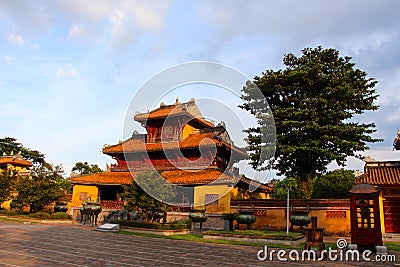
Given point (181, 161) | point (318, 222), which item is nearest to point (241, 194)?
point (181, 161)

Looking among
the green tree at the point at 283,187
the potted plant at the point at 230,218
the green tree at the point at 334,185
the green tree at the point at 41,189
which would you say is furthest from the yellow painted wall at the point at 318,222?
the green tree at the point at 283,187

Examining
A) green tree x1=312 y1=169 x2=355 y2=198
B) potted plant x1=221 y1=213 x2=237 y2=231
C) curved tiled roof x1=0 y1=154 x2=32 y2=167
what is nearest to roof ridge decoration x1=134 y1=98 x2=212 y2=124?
potted plant x1=221 y1=213 x2=237 y2=231

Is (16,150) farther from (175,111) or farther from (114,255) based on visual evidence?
(114,255)

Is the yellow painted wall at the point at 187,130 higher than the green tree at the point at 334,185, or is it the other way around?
the yellow painted wall at the point at 187,130

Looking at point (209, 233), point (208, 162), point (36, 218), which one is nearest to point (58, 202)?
point (36, 218)

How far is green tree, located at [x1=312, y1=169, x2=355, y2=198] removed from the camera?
32281 millimetres

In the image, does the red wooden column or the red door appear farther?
the red door

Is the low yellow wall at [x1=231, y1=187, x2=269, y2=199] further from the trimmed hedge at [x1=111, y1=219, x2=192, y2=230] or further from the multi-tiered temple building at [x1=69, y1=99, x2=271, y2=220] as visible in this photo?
the trimmed hedge at [x1=111, y1=219, x2=192, y2=230]

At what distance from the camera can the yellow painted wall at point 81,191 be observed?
104 ft

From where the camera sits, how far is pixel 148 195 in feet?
64.5

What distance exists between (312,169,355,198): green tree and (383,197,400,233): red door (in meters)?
9.66

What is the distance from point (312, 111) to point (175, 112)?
14.5 meters

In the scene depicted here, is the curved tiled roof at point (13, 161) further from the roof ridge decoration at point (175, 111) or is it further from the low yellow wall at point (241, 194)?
the low yellow wall at point (241, 194)

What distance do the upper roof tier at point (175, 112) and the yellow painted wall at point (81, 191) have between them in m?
8.43
